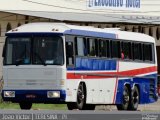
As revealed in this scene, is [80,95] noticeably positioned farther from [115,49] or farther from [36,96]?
[115,49]

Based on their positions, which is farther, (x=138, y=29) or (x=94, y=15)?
(x=138, y=29)

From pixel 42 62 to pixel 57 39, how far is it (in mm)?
853

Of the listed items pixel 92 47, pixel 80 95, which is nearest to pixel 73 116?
pixel 80 95

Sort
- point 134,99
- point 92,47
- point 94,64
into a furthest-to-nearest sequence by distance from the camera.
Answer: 1. point 134,99
2. point 92,47
3. point 94,64

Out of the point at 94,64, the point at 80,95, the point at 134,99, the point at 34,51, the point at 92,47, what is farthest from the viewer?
the point at 134,99

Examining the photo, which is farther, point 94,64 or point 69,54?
point 94,64

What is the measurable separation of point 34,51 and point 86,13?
23768 mm

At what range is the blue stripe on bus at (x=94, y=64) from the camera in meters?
28.7

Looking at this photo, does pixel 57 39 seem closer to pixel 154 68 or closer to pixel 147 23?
pixel 154 68

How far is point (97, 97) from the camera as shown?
30.5m

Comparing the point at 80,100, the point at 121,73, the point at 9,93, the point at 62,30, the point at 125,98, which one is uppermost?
the point at 62,30

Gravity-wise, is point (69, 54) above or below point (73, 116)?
above

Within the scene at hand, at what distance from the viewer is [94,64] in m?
29.8

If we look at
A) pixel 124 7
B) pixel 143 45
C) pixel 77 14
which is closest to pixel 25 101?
pixel 143 45
